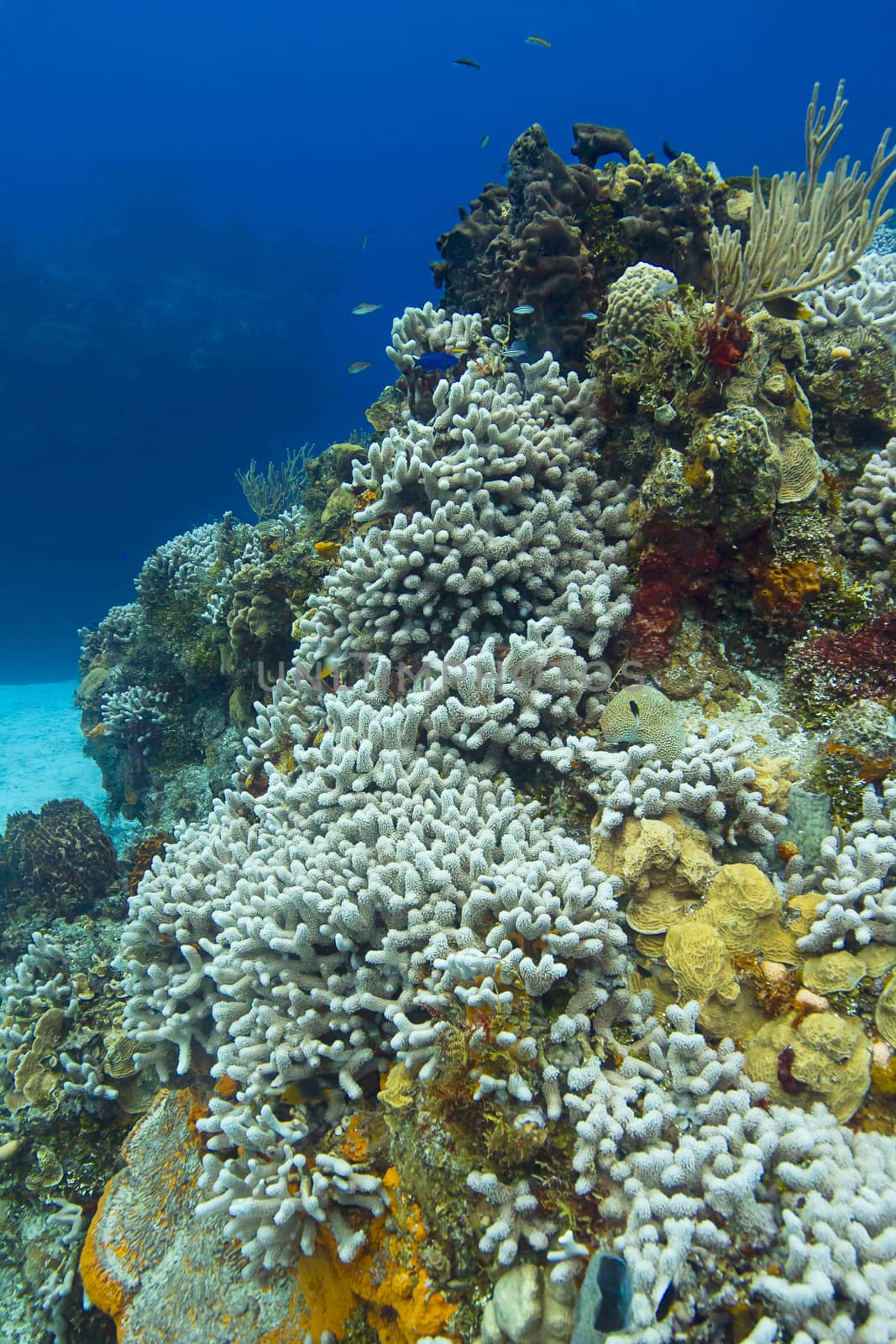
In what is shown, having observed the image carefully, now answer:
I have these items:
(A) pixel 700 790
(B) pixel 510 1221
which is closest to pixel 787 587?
(A) pixel 700 790

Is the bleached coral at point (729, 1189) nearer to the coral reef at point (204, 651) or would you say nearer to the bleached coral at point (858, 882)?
the bleached coral at point (858, 882)

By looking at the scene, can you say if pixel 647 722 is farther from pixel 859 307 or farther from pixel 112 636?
pixel 112 636

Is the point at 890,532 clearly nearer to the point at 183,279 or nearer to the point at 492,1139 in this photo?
the point at 492,1139

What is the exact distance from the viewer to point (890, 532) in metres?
3.90

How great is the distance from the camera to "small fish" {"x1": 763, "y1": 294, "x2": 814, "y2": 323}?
4344mm

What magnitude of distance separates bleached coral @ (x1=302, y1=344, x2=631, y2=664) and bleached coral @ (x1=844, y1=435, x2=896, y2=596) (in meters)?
1.47

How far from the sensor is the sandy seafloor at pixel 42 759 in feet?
51.4

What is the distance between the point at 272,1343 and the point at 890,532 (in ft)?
18.2

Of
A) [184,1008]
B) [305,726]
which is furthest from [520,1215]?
[305,726]

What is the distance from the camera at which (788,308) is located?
4391 mm

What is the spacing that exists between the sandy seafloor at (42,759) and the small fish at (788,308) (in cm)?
1435

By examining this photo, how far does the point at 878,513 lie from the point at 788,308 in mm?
1642

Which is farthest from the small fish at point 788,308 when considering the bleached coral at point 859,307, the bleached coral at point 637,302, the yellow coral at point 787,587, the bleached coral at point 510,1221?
the bleached coral at point 510,1221

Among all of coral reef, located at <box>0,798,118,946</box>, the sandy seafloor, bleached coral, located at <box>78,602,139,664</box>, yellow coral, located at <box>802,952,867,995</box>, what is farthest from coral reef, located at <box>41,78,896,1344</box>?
the sandy seafloor
